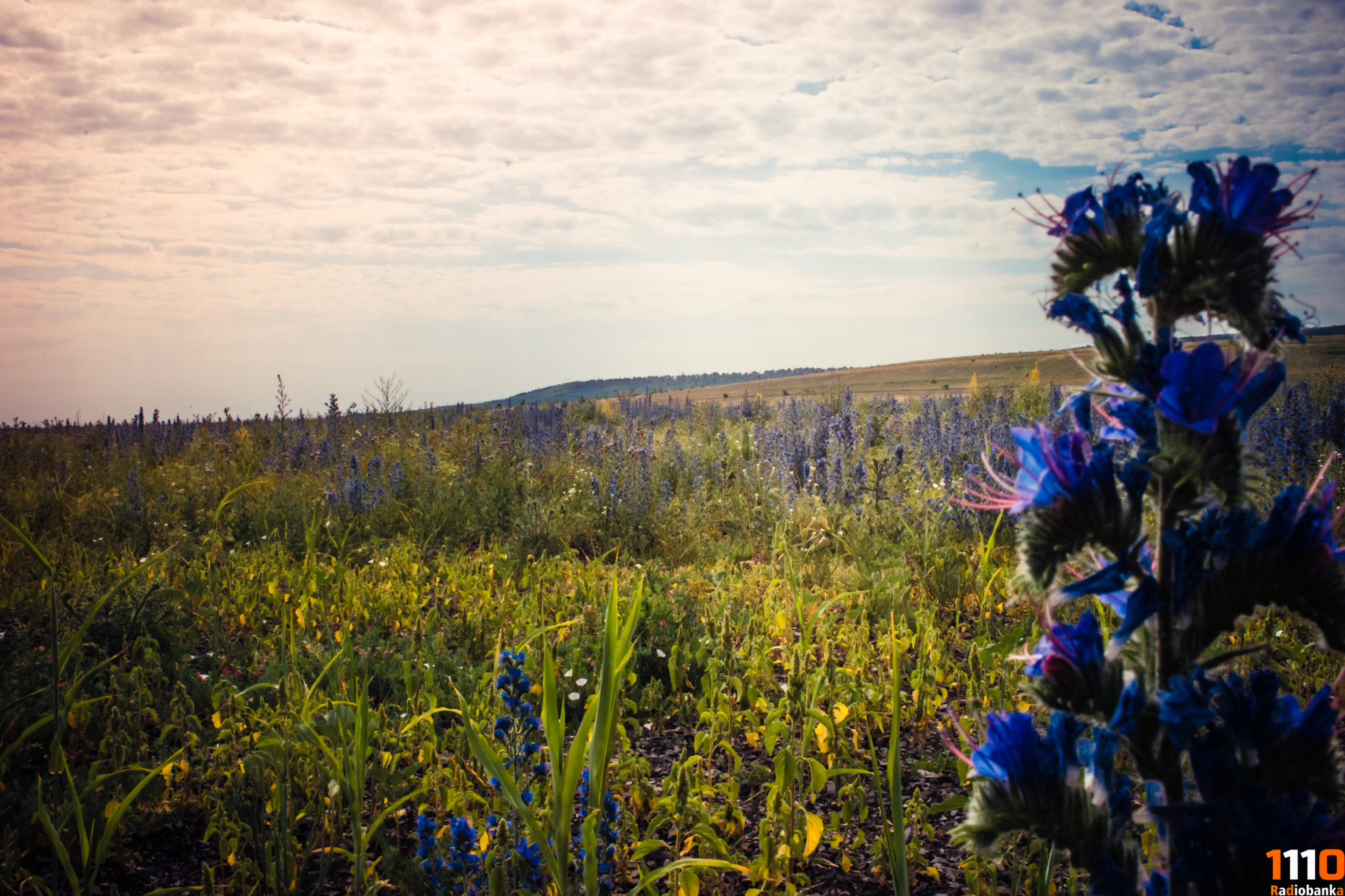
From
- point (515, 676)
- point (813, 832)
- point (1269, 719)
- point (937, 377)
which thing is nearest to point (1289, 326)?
point (1269, 719)

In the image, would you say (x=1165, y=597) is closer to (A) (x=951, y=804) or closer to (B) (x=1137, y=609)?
(B) (x=1137, y=609)

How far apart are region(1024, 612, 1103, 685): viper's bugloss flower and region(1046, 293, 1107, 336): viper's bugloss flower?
1.43ft

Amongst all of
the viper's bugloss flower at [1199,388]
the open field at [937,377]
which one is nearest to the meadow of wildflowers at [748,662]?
the viper's bugloss flower at [1199,388]

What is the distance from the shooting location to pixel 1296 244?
1030 mm

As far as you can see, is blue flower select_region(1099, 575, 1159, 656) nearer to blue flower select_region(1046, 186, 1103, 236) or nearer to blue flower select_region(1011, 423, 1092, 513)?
blue flower select_region(1011, 423, 1092, 513)

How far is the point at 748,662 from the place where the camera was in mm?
3137

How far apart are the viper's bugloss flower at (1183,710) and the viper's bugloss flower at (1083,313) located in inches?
20.4

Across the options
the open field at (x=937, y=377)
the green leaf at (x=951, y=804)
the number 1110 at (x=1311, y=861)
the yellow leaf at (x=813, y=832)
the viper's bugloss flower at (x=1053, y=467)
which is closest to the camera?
the number 1110 at (x=1311, y=861)

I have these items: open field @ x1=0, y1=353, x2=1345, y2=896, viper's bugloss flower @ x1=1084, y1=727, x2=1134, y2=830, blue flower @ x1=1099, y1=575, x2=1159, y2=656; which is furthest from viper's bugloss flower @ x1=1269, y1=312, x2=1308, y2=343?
viper's bugloss flower @ x1=1084, y1=727, x2=1134, y2=830

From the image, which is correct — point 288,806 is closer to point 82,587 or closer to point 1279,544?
point 82,587

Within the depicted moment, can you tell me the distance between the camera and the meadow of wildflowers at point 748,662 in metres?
0.99

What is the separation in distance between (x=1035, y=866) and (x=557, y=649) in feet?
7.31

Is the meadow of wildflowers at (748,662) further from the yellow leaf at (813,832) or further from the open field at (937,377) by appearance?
the open field at (937,377)

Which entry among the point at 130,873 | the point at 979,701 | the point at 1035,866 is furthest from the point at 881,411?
the point at 130,873
